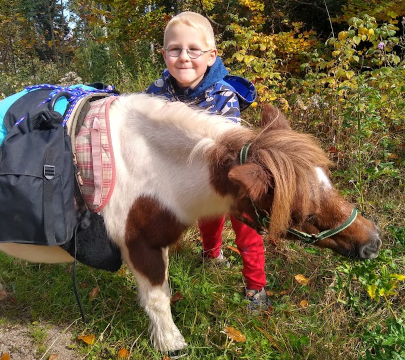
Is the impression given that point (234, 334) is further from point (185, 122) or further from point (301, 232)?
point (185, 122)

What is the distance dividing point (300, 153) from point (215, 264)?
1711 millimetres

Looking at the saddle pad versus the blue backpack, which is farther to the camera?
the saddle pad

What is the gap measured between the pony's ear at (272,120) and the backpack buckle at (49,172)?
3.45ft

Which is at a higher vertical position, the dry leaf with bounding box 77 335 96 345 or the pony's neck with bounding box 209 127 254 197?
the pony's neck with bounding box 209 127 254 197

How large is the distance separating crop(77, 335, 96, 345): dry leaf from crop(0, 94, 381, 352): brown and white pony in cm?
58

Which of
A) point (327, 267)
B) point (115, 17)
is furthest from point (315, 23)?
point (327, 267)

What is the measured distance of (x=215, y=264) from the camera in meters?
2.97

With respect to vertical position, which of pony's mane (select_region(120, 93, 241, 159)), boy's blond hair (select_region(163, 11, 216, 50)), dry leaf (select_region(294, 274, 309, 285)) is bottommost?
dry leaf (select_region(294, 274, 309, 285))

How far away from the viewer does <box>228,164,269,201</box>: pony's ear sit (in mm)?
1374

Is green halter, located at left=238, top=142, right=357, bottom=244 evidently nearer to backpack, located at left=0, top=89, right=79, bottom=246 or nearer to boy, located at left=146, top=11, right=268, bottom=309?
boy, located at left=146, top=11, right=268, bottom=309

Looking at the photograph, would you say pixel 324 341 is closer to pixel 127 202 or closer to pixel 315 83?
pixel 127 202

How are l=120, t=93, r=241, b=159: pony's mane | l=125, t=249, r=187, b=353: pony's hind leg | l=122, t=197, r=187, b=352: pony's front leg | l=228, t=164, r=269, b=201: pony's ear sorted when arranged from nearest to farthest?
l=228, t=164, r=269, b=201: pony's ear < l=120, t=93, r=241, b=159: pony's mane < l=122, t=197, r=187, b=352: pony's front leg < l=125, t=249, r=187, b=353: pony's hind leg

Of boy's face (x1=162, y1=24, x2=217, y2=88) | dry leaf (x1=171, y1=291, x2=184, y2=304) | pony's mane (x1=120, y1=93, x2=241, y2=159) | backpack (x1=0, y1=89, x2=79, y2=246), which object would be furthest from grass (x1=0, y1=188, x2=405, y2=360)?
boy's face (x1=162, y1=24, x2=217, y2=88)

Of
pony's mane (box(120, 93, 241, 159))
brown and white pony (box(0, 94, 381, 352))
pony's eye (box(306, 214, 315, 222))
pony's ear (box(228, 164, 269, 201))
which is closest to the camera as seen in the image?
pony's ear (box(228, 164, 269, 201))
